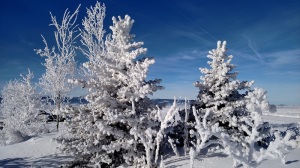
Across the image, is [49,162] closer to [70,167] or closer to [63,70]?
[70,167]

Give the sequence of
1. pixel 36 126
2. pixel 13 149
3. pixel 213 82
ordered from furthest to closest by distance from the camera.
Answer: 1. pixel 36 126
2. pixel 13 149
3. pixel 213 82

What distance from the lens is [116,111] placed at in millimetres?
9102

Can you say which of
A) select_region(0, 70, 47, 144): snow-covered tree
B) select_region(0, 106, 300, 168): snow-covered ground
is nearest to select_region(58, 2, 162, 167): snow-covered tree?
select_region(0, 106, 300, 168): snow-covered ground

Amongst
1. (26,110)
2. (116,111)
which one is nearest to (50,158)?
(116,111)

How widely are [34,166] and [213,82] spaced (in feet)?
28.1

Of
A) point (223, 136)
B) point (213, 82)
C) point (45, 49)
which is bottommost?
point (223, 136)

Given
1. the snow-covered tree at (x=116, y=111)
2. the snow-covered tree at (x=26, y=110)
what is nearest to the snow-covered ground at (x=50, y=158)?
the snow-covered tree at (x=116, y=111)

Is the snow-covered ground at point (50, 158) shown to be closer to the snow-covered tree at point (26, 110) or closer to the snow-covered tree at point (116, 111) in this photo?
the snow-covered tree at point (116, 111)

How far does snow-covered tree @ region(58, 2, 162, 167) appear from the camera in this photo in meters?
9.31

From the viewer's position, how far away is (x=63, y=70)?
17.7 m

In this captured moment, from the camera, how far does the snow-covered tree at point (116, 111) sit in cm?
931

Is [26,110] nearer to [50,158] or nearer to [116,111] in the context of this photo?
[50,158]

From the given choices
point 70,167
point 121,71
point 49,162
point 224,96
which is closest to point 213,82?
point 224,96

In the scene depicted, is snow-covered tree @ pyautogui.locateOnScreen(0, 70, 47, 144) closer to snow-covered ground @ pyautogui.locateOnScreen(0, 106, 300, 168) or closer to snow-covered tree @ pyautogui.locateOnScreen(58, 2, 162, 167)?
snow-covered ground @ pyautogui.locateOnScreen(0, 106, 300, 168)
